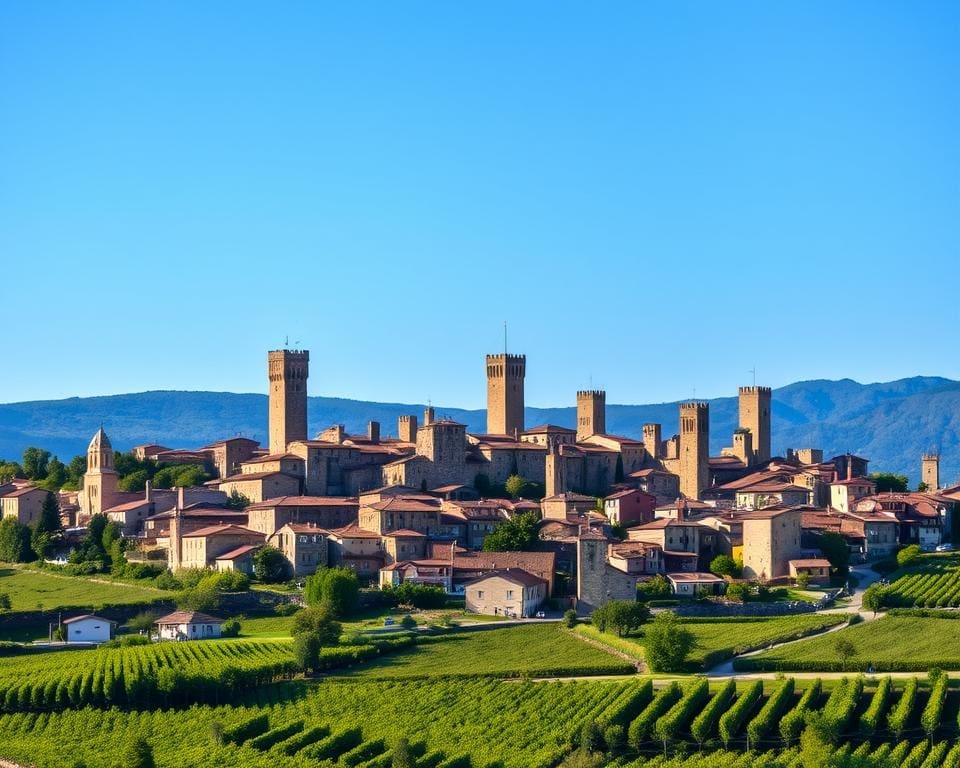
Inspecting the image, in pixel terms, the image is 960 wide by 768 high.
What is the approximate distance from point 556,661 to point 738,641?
22.6 feet

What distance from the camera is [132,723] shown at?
184 ft

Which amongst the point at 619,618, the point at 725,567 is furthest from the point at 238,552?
the point at 725,567

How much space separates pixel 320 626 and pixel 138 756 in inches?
594

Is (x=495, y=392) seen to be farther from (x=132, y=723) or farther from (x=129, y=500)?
(x=132, y=723)

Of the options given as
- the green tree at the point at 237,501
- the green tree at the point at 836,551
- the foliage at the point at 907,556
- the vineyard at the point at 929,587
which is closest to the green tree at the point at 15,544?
the green tree at the point at 237,501

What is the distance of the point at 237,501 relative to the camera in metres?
85.9

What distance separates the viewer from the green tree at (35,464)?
101312mm

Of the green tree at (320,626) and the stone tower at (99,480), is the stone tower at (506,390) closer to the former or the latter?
the stone tower at (99,480)

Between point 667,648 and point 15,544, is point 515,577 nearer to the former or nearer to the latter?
point 667,648

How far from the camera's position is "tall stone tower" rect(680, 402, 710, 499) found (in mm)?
91875

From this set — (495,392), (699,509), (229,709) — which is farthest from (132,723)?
(495,392)

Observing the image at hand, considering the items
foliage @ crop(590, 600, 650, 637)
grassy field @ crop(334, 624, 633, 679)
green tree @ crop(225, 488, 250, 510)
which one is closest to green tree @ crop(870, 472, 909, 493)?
foliage @ crop(590, 600, 650, 637)

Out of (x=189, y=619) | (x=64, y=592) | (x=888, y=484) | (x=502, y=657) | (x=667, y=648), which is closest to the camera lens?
(x=667, y=648)

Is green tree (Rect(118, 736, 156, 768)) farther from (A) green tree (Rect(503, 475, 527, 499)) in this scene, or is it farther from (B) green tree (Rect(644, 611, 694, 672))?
(A) green tree (Rect(503, 475, 527, 499))
